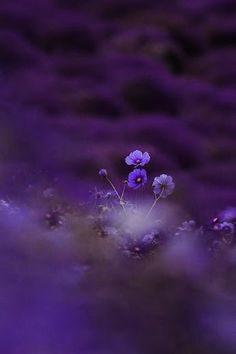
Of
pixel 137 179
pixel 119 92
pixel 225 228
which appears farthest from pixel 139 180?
A: pixel 119 92

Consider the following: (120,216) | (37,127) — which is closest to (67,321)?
(120,216)

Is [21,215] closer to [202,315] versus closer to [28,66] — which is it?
[202,315]

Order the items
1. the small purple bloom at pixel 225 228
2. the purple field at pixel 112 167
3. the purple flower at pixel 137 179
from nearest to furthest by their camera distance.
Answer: the purple field at pixel 112 167
the small purple bloom at pixel 225 228
the purple flower at pixel 137 179

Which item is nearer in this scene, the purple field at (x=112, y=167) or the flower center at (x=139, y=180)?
the purple field at (x=112, y=167)

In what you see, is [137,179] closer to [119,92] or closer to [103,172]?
[103,172]

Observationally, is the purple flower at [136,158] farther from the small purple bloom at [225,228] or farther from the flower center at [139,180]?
the small purple bloom at [225,228]

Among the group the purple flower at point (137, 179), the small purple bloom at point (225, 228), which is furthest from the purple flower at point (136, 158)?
the small purple bloom at point (225, 228)
